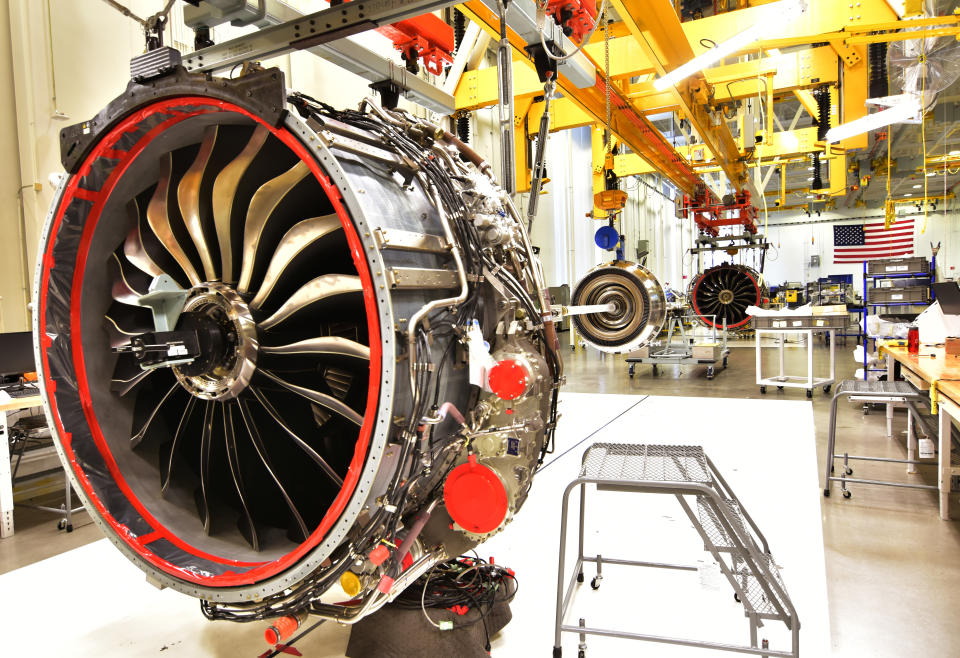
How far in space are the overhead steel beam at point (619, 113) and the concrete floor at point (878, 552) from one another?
2.90m

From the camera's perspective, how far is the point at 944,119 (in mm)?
12648

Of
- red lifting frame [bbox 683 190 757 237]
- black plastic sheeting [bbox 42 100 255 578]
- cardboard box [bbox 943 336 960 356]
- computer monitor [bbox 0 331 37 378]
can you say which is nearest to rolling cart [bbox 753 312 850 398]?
cardboard box [bbox 943 336 960 356]

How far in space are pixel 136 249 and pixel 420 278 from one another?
125 centimetres

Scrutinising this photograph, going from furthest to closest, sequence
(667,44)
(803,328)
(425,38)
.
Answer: (803,328)
(667,44)
(425,38)

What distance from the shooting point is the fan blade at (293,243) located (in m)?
1.82

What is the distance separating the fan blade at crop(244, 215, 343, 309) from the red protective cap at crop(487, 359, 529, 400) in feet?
2.24

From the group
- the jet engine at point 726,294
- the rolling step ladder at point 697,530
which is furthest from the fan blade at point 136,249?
the jet engine at point 726,294

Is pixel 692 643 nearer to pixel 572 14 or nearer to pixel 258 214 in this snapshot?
pixel 258 214

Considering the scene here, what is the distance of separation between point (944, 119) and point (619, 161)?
9122 millimetres

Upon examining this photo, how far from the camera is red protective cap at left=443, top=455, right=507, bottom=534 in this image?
1642mm

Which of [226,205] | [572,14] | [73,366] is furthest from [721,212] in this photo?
[73,366]

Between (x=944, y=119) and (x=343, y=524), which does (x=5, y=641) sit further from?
(x=944, y=119)

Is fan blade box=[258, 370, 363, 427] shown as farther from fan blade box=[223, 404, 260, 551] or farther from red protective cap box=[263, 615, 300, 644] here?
red protective cap box=[263, 615, 300, 644]

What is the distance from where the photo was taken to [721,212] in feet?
32.7
